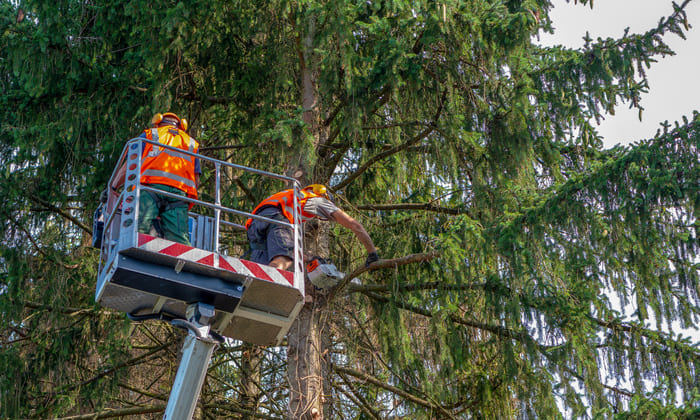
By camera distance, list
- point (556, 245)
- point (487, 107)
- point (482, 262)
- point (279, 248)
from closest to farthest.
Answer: point (279, 248) < point (556, 245) < point (482, 262) < point (487, 107)

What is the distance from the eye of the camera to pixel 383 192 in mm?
11969

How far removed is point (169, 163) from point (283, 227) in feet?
4.05

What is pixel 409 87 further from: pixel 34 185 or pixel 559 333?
pixel 34 185

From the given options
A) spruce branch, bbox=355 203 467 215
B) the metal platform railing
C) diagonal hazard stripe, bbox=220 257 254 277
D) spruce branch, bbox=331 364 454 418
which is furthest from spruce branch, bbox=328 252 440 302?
diagonal hazard stripe, bbox=220 257 254 277

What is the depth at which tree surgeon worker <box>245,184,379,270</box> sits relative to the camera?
7.86m

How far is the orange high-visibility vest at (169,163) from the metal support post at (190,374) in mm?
1503

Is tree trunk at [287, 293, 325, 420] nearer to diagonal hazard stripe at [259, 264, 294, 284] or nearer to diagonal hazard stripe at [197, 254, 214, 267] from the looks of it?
diagonal hazard stripe at [259, 264, 294, 284]

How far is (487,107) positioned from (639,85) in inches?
70.7

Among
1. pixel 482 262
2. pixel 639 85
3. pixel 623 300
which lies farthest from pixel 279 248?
pixel 639 85

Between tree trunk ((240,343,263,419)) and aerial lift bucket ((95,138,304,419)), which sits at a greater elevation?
tree trunk ((240,343,263,419))

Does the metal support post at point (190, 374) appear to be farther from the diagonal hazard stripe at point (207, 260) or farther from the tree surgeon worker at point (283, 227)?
the tree surgeon worker at point (283, 227)

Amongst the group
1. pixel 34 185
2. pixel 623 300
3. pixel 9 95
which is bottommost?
pixel 623 300

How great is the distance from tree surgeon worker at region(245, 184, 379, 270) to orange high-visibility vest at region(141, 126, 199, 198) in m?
0.73

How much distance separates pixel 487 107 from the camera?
10.0 metres
